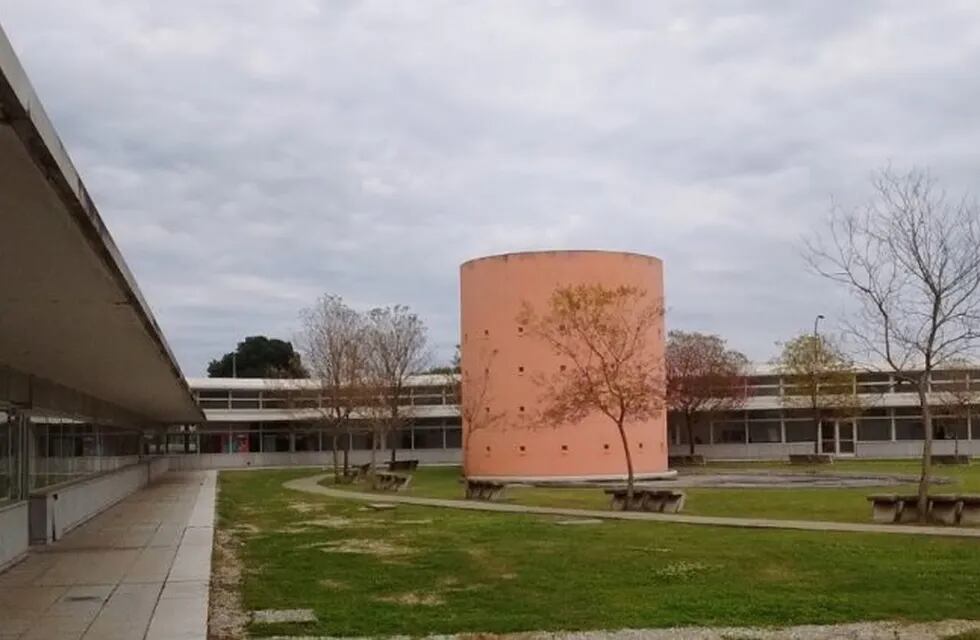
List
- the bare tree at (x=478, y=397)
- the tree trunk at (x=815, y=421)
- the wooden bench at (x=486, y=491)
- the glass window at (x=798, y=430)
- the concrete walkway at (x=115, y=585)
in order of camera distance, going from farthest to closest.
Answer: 1. the glass window at (x=798, y=430)
2. the tree trunk at (x=815, y=421)
3. the bare tree at (x=478, y=397)
4. the wooden bench at (x=486, y=491)
5. the concrete walkway at (x=115, y=585)

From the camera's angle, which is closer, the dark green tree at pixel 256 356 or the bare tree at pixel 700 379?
the bare tree at pixel 700 379

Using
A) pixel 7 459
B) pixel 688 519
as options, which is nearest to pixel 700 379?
pixel 688 519

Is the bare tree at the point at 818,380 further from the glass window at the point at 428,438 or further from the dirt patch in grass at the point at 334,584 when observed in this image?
the dirt patch in grass at the point at 334,584

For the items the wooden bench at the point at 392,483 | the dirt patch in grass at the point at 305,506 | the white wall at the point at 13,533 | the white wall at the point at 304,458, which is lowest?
the white wall at the point at 304,458

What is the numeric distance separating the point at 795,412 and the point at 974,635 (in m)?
65.9

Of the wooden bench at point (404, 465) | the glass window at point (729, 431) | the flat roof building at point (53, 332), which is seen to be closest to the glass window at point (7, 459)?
the flat roof building at point (53, 332)

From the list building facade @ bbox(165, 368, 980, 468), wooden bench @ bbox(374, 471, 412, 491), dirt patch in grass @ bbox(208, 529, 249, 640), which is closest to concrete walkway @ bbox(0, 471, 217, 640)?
dirt patch in grass @ bbox(208, 529, 249, 640)

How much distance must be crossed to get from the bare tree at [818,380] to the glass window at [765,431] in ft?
19.2

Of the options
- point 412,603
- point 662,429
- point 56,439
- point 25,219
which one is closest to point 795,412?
point 662,429

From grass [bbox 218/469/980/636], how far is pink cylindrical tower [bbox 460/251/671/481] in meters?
24.1

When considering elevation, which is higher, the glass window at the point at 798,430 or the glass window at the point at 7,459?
the glass window at the point at 7,459

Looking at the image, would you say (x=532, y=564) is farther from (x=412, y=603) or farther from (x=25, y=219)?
(x=25, y=219)

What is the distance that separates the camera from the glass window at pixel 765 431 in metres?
75.4

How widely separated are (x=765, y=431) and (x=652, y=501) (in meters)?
50.5
